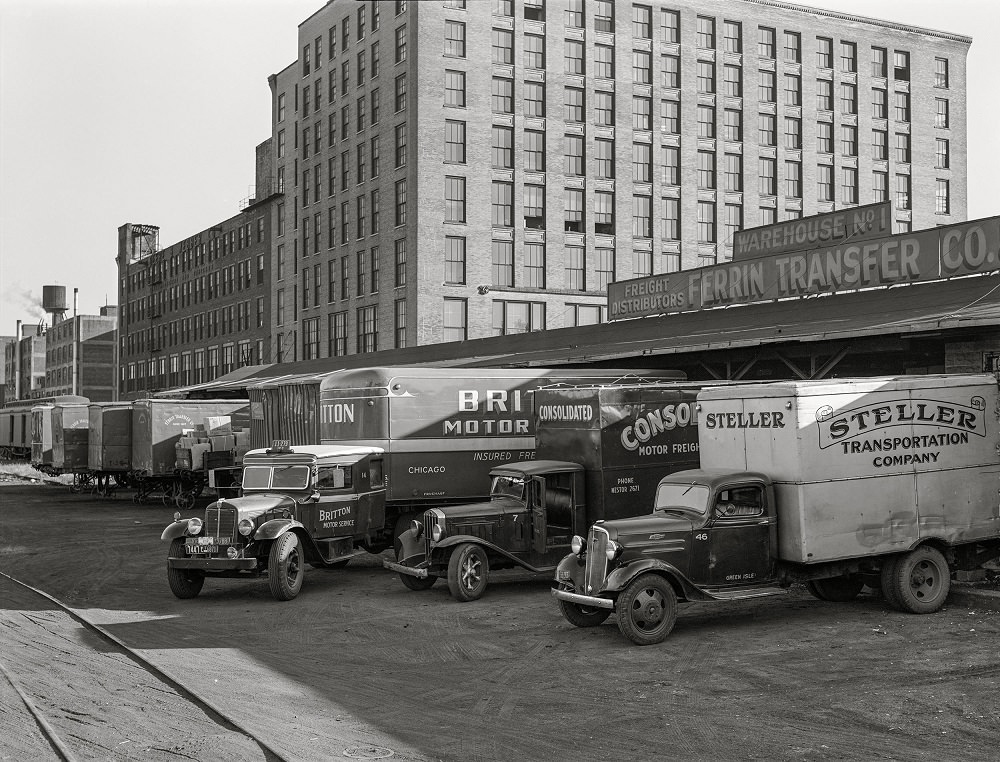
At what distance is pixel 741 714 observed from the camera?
959 cm

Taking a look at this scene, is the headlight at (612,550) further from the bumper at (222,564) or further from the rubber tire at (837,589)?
the bumper at (222,564)

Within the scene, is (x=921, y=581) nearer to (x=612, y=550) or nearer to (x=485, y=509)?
(x=612, y=550)

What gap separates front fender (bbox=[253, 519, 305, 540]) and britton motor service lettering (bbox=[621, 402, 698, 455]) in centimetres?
603

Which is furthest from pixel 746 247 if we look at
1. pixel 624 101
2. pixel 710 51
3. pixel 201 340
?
pixel 201 340

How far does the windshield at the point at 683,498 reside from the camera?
13.6 m

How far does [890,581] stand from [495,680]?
20.0ft

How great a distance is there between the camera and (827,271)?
30141 millimetres

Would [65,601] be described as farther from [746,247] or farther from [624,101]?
[624,101]

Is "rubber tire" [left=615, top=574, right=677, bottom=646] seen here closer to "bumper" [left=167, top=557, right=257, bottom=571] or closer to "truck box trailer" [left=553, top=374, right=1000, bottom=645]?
"truck box trailer" [left=553, top=374, right=1000, bottom=645]

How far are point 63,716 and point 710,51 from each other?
65235 millimetres

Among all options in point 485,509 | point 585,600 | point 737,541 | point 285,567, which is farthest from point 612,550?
point 285,567

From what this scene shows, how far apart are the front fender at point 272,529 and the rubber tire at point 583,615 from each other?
17.3 ft

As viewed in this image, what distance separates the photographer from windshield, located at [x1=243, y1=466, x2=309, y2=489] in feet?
59.3

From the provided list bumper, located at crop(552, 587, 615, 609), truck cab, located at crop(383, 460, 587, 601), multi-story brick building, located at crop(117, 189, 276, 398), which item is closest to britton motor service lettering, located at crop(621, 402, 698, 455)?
truck cab, located at crop(383, 460, 587, 601)
